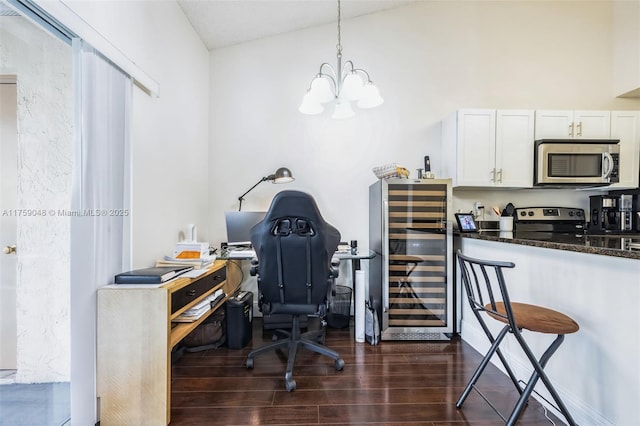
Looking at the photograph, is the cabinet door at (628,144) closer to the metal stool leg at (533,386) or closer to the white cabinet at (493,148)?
the white cabinet at (493,148)

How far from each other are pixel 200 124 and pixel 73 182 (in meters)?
1.65

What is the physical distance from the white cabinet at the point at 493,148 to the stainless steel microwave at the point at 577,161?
0.38ft

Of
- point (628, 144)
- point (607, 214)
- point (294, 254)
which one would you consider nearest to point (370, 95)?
point (294, 254)

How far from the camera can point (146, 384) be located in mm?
1438

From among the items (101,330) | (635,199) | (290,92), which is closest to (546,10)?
(635,199)

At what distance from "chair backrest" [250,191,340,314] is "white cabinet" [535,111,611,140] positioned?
96.0 inches

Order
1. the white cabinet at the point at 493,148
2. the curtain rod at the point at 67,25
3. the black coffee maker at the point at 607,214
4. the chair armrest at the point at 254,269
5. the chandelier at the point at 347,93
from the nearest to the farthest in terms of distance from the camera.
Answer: the curtain rod at the point at 67,25 → the chandelier at the point at 347,93 → the chair armrest at the point at 254,269 → the white cabinet at the point at 493,148 → the black coffee maker at the point at 607,214

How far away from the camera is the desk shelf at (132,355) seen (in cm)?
144

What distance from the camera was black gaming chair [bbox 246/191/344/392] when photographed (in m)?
1.83

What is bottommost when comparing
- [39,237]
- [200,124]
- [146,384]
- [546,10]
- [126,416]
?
[126,416]

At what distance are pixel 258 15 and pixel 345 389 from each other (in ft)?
10.4

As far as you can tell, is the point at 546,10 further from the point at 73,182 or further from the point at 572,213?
the point at 73,182

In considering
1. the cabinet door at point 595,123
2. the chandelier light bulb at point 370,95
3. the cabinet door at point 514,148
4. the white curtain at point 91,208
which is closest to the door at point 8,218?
the white curtain at point 91,208

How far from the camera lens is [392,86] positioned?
308 centimetres
